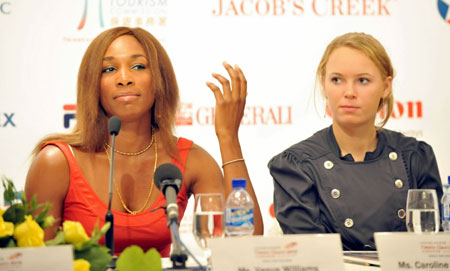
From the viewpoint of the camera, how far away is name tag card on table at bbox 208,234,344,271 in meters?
1.18

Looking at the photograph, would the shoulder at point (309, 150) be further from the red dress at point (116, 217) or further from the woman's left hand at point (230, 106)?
the red dress at point (116, 217)

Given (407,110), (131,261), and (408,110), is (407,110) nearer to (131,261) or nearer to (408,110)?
(408,110)

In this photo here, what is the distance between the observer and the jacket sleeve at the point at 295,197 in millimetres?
2064

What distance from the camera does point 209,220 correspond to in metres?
1.53

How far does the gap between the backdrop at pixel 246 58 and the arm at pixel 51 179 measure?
1.14 m

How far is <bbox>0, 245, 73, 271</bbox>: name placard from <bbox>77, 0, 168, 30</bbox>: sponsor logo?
88.9 inches

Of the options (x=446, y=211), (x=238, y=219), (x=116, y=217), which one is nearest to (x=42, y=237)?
(x=238, y=219)

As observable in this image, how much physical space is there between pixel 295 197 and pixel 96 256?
1052 mm

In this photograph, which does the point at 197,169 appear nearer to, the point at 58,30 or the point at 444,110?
the point at 58,30

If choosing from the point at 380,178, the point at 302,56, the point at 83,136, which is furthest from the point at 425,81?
the point at 83,136

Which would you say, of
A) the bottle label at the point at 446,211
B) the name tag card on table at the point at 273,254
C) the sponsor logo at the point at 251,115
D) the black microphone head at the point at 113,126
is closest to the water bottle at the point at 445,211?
the bottle label at the point at 446,211

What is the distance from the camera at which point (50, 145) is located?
2146 mm

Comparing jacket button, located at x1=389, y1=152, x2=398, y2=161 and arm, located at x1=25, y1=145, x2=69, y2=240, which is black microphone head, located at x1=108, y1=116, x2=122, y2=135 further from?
jacket button, located at x1=389, y1=152, x2=398, y2=161

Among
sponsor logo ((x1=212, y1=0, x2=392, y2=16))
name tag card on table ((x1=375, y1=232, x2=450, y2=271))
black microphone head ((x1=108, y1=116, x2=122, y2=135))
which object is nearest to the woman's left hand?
black microphone head ((x1=108, y1=116, x2=122, y2=135))
